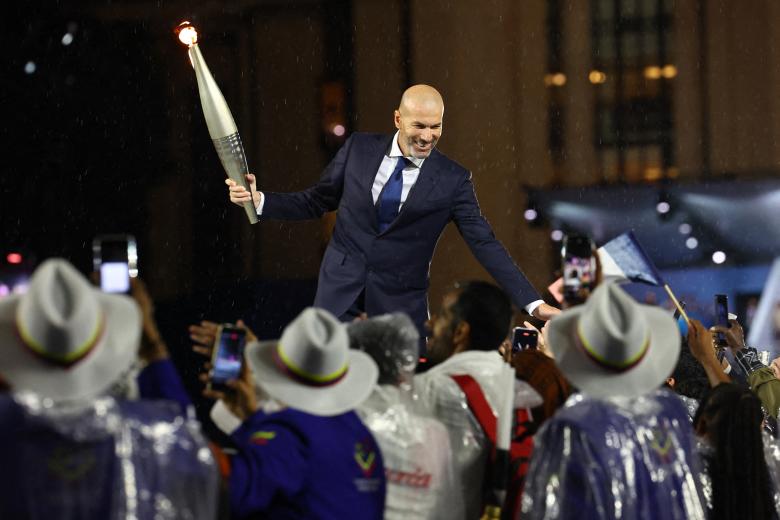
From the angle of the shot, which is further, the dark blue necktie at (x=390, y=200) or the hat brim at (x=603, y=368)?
the dark blue necktie at (x=390, y=200)

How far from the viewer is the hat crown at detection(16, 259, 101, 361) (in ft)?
8.17

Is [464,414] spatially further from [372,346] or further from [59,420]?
[59,420]

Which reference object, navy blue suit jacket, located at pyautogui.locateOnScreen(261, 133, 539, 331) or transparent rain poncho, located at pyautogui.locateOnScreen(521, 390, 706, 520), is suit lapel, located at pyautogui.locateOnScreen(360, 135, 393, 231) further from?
transparent rain poncho, located at pyautogui.locateOnScreen(521, 390, 706, 520)

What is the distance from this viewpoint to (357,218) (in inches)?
207

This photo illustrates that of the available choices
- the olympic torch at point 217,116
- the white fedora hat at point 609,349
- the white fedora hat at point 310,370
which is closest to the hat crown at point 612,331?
the white fedora hat at point 609,349

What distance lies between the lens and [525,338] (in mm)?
4770

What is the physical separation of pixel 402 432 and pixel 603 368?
53 cm

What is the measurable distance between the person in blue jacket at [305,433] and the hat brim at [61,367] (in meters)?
0.44

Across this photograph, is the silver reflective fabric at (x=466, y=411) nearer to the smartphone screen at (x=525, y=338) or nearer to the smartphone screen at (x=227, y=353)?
the smartphone screen at (x=227, y=353)

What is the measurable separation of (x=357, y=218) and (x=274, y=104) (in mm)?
6171

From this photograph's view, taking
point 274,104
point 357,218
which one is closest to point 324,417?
point 357,218

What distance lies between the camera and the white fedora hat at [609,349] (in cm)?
314

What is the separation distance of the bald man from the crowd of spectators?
3.84 feet

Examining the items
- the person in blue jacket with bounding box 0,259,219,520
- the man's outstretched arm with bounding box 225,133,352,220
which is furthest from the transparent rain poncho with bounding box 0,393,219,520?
the man's outstretched arm with bounding box 225,133,352,220
